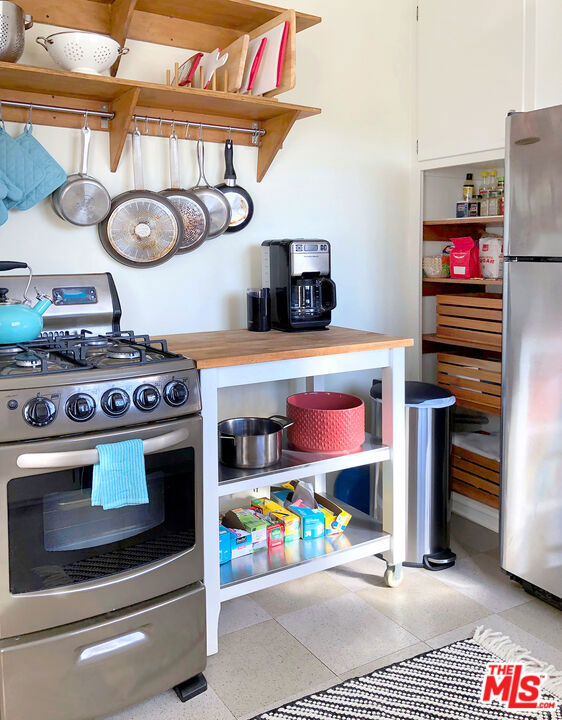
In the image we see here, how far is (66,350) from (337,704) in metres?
1.19

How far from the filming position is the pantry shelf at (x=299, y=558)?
2.08 m

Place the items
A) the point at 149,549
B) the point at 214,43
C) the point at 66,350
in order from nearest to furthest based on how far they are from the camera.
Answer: the point at 149,549
the point at 66,350
the point at 214,43

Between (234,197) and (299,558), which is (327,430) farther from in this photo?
(234,197)

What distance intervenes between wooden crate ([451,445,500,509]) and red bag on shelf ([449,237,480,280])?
73 cm

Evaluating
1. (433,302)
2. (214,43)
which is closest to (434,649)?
(433,302)

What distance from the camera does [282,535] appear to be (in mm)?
2311

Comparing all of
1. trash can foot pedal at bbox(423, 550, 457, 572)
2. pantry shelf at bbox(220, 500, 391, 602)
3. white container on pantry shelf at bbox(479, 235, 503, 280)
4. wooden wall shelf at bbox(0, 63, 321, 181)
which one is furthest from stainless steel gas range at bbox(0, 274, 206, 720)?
white container on pantry shelf at bbox(479, 235, 503, 280)

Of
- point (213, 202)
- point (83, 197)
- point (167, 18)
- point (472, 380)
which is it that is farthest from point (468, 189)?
point (83, 197)

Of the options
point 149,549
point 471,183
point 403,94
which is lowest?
point 149,549

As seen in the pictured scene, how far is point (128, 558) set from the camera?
1.72 metres

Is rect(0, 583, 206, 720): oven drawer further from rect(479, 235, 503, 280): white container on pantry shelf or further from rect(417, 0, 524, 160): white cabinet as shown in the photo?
rect(417, 0, 524, 160): white cabinet

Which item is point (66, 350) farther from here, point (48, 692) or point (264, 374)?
point (48, 692)

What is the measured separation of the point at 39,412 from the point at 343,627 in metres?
1.20

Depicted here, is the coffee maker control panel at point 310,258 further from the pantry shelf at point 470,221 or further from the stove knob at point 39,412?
the stove knob at point 39,412
